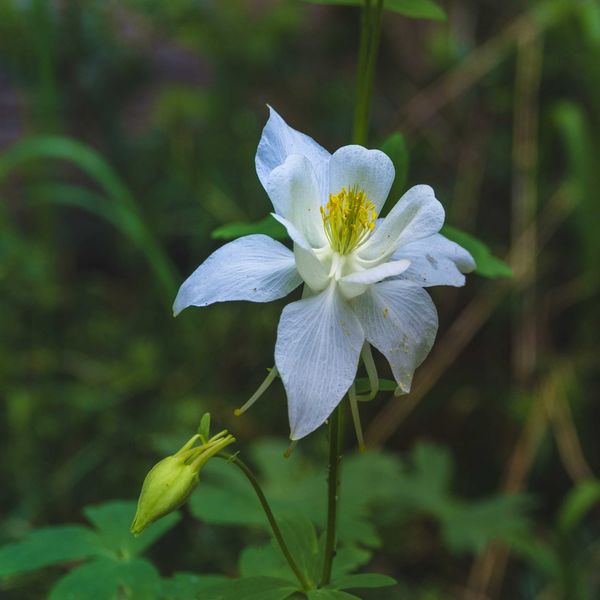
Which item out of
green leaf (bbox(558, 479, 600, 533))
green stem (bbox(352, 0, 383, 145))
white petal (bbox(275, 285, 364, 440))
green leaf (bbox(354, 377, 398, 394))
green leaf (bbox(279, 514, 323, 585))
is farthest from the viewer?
green leaf (bbox(558, 479, 600, 533))

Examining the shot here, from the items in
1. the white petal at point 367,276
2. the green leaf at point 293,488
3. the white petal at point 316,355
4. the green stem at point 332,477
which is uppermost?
the white petal at point 367,276

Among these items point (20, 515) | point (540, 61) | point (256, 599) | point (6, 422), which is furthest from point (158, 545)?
point (540, 61)

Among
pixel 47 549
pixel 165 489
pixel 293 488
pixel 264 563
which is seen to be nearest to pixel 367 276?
pixel 165 489

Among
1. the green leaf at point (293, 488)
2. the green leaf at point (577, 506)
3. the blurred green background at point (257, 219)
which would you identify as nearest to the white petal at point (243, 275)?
the green leaf at point (293, 488)

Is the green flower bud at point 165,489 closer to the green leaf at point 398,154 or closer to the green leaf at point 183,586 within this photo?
the green leaf at point 183,586

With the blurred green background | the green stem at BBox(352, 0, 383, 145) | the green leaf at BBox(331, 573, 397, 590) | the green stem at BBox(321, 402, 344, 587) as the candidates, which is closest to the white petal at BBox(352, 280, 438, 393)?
the green stem at BBox(321, 402, 344, 587)

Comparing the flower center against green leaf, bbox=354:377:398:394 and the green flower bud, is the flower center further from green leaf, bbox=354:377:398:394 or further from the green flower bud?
the green flower bud
